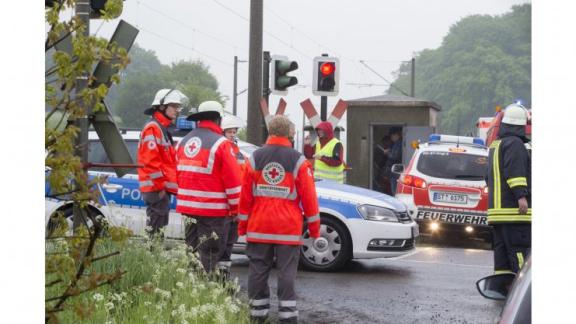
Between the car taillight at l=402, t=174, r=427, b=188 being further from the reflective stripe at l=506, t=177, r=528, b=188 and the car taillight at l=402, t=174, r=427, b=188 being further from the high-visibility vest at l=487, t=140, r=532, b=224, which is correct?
the reflective stripe at l=506, t=177, r=528, b=188

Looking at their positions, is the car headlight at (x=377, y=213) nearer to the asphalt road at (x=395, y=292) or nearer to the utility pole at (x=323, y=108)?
the asphalt road at (x=395, y=292)

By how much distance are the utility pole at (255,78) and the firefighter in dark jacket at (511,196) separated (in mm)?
6773

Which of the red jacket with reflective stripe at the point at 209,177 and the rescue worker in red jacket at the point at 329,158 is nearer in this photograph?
the red jacket with reflective stripe at the point at 209,177

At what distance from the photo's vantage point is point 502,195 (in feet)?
26.3

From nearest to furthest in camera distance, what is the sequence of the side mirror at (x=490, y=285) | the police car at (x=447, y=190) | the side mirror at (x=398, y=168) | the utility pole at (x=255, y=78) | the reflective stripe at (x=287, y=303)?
the side mirror at (x=490, y=285) → the reflective stripe at (x=287, y=303) → the police car at (x=447, y=190) → the utility pole at (x=255, y=78) → the side mirror at (x=398, y=168)

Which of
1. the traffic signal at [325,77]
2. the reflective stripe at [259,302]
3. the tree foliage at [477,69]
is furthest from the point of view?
the tree foliage at [477,69]

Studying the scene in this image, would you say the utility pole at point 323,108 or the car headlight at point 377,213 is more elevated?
the utility pole at point 323,108

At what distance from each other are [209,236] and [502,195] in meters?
2.50

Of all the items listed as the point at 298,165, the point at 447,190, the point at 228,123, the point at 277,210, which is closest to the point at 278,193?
the point at 277,210

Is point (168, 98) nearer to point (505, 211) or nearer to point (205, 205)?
point (205, 205)

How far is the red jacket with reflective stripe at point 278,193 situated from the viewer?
22.7ft

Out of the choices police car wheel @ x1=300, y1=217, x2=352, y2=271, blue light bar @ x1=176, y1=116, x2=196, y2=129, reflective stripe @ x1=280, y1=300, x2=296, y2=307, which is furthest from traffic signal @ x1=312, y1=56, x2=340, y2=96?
reflective stripe @ x1=280, y1=300, x2=296, y2=307

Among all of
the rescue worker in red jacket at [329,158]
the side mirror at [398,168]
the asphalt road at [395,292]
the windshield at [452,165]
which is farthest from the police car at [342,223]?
the side mirror at [398,168]
